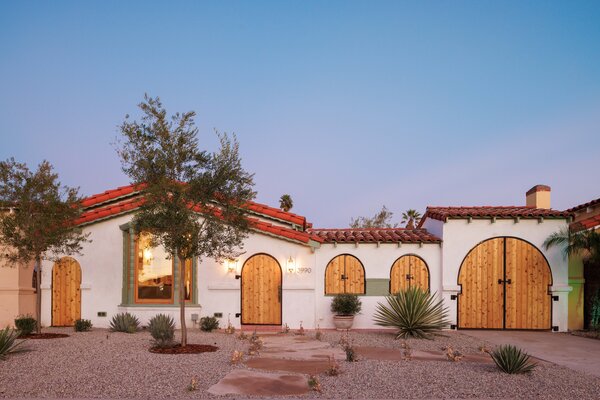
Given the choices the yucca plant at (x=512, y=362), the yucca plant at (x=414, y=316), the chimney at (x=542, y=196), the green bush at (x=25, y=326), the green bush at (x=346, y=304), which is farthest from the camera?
the chimney at (x=542, y=196)

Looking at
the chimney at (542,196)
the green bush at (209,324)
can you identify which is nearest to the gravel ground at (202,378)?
the green bush at (209,324)

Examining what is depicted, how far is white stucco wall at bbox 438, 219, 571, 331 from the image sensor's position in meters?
16.9

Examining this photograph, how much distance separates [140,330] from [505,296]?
37.1 ft

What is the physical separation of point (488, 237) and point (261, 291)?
7493 millimetres

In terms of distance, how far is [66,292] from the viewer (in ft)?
55.0

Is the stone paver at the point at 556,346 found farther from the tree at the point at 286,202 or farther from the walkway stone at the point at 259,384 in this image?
the tree at the point at 286,202

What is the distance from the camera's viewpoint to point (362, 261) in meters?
17.4

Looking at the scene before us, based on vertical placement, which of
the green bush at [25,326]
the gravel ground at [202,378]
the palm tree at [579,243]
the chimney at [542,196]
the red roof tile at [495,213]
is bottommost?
the green bush at [25,326]

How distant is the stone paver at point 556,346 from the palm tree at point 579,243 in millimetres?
2556

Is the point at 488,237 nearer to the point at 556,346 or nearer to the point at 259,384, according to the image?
the point at 556,346

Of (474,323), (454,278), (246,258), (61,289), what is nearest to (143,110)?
(246,258)

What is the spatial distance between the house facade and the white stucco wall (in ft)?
0.11

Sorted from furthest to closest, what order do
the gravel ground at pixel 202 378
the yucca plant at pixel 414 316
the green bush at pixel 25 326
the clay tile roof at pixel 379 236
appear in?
the clay tile roof at pixel 379 236 < the yucca plant at pixel 414 316 < the green bush at pixel 25 326 < the gravel ground at pixel 202 378

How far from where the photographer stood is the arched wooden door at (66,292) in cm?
1670
